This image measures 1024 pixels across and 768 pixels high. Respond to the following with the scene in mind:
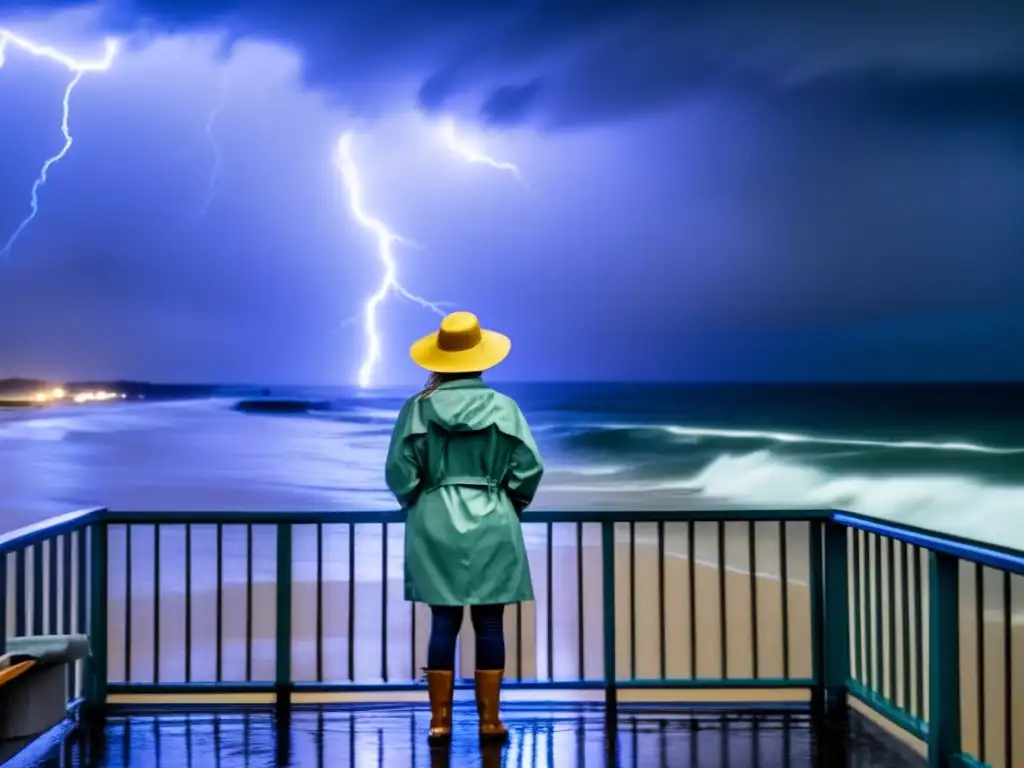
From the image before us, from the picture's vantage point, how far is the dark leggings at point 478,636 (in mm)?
3900

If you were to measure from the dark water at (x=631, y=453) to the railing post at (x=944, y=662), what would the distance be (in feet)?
61.3

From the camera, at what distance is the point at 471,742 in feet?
13.1

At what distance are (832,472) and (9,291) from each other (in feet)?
66.4

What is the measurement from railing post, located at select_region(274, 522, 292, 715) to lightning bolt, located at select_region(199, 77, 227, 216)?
11.0m

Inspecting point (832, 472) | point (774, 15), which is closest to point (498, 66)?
point (774, 15)

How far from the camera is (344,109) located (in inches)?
642

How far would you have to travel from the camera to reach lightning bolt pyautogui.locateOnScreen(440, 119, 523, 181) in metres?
16.8

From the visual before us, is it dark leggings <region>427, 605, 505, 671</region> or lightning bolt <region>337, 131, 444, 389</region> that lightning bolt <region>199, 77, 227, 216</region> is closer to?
lightning bolt <region>337, 131, 444, 389</region>

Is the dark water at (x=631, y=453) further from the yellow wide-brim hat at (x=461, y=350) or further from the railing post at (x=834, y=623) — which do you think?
the yellow wide-brim hat at (x=461, y=350)

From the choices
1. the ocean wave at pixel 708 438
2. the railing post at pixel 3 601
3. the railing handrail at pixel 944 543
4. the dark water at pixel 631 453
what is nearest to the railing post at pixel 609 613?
the railing handrail at pixel 944 543

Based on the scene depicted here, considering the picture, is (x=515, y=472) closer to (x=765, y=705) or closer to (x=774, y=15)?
(x=765, y=705)

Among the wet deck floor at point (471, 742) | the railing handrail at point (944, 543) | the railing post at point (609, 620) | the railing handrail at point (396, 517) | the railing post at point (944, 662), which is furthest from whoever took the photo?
the railing post at point (609, 620)

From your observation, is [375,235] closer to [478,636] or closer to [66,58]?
[66,58]

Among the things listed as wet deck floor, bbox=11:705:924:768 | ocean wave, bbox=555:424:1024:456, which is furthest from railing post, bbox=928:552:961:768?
ocean wave, bbox=555:424:1024:456
